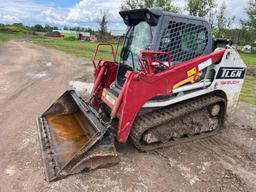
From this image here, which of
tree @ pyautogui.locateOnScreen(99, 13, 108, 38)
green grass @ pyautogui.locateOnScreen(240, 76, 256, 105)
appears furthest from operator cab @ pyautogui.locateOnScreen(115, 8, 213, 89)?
tree @ pyautogui.locateOnScreen(99, 13, 108, 38)

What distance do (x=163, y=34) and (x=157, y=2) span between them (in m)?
37.6

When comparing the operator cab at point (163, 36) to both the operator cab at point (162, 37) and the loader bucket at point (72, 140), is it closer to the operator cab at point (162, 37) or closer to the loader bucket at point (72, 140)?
the operator cab at point (162, 37)

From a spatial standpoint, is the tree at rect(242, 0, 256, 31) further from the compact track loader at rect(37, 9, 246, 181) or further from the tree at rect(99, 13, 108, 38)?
the compact track loader at rect(37, 9, 246, 181)

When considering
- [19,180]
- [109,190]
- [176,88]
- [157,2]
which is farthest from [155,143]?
[157,2]

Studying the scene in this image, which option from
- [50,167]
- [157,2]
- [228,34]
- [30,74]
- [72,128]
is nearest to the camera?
[50,167]

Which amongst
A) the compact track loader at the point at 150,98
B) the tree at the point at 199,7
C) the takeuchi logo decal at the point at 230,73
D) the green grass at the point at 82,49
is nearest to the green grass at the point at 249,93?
the takeuchi logo decal at the point at 230,73

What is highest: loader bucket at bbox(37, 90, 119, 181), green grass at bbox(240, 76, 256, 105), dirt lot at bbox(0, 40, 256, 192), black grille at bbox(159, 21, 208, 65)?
black grille at bbox(159, 21, 208, 65)

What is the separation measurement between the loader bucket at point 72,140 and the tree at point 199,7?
111 feet

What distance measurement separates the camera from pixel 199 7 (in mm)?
36094

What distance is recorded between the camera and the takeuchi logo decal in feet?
17.2

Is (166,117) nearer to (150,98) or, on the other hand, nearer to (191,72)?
(150,98)

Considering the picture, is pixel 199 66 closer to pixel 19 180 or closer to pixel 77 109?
pixel 77 109

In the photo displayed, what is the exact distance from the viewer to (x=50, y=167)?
3.83 m

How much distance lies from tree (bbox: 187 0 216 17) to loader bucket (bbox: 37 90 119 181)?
33716 mm
